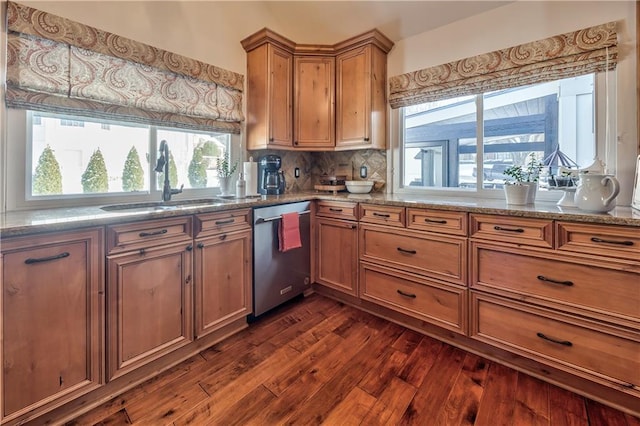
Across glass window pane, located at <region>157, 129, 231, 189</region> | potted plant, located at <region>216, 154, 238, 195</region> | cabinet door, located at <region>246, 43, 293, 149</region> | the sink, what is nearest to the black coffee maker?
cabinet door, located at <region>246, 43, 293, 149</region>

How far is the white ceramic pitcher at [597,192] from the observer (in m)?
1.61

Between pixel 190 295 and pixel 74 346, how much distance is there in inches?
23.1

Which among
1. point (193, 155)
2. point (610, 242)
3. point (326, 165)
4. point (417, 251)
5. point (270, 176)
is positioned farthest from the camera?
point (326, 165)

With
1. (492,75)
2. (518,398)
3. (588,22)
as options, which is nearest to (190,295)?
(518,398)

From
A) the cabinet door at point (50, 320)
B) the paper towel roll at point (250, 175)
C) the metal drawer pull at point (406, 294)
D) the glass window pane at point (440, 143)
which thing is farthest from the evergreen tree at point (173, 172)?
the glass window pane at point (440, 143)

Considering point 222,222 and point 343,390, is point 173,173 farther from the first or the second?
point 343,390

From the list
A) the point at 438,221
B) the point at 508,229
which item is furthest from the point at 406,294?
the point at 508,229

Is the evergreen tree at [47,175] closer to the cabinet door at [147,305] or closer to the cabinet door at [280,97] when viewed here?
the cabinet door at [147,305]

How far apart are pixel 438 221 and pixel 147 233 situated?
1777mm

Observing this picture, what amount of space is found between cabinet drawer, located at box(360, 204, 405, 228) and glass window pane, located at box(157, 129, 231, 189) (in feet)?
4.46

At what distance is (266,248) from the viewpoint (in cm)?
237

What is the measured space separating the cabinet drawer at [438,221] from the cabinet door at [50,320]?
1.87 meters

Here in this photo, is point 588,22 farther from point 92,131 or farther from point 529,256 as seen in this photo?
point 92,131

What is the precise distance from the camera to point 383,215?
2352 mm
